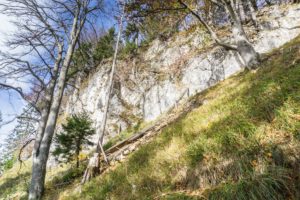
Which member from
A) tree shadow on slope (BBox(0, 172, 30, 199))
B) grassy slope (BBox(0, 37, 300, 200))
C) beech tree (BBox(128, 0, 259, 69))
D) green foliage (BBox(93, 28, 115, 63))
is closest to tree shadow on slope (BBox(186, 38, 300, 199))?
grassy slope (BBox(0, 37, 300, 200))

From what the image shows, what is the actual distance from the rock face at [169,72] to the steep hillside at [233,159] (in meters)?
7.68

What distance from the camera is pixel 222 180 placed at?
2203 millimetres

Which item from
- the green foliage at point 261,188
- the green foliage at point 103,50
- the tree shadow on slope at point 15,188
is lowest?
the tree shadow on slope at point 15,188

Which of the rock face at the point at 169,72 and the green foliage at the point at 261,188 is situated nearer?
the green foliage at the point at 261,188

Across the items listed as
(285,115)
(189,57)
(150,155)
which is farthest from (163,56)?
(285,115)

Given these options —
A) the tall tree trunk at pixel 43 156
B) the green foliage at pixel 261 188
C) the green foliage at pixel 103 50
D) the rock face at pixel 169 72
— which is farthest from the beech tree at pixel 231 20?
the green foliage at pixel 103 50

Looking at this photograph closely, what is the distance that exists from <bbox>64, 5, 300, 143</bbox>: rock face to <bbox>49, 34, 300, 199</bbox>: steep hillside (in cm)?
768

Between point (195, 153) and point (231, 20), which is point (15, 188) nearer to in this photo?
point (195, 153)

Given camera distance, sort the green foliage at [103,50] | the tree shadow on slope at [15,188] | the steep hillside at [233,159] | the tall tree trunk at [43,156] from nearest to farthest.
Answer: the steep hillside at [233,159] < the tall tree trunk at [43,156] < the tree shadow on slope at [15,188] < the green foliage at [103,50]

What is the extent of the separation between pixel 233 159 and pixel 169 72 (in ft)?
44.8

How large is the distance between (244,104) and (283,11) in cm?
1316

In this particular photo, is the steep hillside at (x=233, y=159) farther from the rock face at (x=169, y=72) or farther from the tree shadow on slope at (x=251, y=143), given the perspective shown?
the rock face at (x=169, y=72)

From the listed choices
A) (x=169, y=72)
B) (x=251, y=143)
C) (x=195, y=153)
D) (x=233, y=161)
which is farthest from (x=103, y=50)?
(x=233, y=161)

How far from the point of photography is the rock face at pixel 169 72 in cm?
1212
